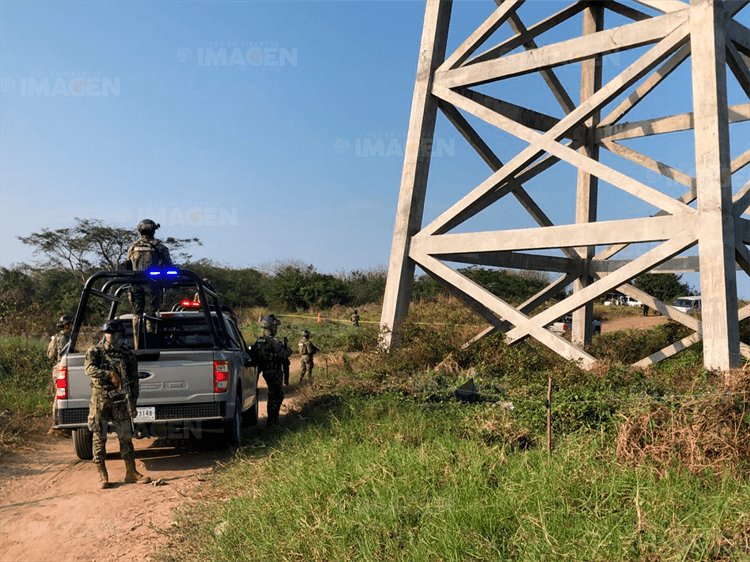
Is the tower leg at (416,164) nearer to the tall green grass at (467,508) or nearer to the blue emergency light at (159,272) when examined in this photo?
the blue emergency light at (159,272)

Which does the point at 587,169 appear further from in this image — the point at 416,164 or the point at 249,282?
the point at 249,282

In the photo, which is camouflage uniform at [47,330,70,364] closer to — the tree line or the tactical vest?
the tactical vest

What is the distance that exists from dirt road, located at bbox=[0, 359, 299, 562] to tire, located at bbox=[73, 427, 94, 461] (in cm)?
11

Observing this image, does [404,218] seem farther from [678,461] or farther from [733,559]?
[733,559]

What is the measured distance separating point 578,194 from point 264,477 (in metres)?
9.36

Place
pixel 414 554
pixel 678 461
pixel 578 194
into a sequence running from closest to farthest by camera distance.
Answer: pixel 414 554 < pixel 678 461 < pixel 578 194

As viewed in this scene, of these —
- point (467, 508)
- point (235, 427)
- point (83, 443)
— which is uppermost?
point (467, 508)

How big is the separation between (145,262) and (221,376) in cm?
208

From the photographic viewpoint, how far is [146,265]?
27.6 feet

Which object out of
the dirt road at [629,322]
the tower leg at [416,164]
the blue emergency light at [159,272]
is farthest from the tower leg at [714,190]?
the dirt road at [629,322]

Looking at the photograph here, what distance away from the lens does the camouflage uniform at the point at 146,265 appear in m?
8.40

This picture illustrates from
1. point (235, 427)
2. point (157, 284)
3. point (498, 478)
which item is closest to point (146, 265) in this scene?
point (157, 284)

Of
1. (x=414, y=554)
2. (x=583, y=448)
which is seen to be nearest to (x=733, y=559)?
(x=414, y=554)

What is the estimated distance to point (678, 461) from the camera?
17.2 ft
